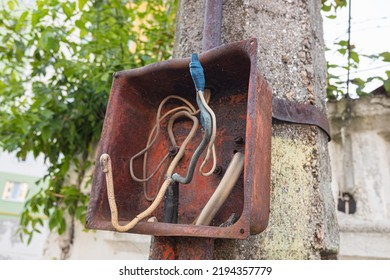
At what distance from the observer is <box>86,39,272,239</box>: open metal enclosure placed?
0.58 meters

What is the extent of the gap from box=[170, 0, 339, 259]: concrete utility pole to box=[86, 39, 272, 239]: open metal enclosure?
65 mm

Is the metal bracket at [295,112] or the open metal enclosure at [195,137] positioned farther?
the metal bracket at [295,112]

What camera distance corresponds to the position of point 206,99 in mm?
755

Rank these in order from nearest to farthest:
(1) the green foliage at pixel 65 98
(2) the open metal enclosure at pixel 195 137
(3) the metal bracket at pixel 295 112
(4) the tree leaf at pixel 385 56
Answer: (2) the open metal enclosure at pixel 195 137 < (3) the metal bracket at pixel 295 112 < (4) the tree leaf at pixel 385 56 < (1) the green foliage at pixel 65 98

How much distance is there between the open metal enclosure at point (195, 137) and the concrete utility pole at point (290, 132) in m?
0.07

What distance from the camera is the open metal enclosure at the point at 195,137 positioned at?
0.58 m

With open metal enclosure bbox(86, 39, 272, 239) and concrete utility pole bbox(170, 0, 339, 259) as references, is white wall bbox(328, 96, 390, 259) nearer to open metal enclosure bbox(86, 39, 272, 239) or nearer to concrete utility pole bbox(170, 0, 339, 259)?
concrete utility pole bbox(170, 0, 339, 259)

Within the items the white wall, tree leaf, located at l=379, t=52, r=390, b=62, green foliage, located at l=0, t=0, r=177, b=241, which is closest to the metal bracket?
the white wall

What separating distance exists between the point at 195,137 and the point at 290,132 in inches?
8.1

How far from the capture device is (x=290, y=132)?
2.35 ft

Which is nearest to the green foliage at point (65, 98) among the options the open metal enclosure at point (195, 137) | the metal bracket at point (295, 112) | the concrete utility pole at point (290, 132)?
the open metal enclosure at point (195, 137)

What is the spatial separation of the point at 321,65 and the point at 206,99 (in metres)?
0.30

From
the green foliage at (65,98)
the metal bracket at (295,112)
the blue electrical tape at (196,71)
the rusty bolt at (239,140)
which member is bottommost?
the rusty bolt at (239,140)

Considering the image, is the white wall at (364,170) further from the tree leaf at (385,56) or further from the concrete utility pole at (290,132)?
the concrete utility pole at (290,132)
